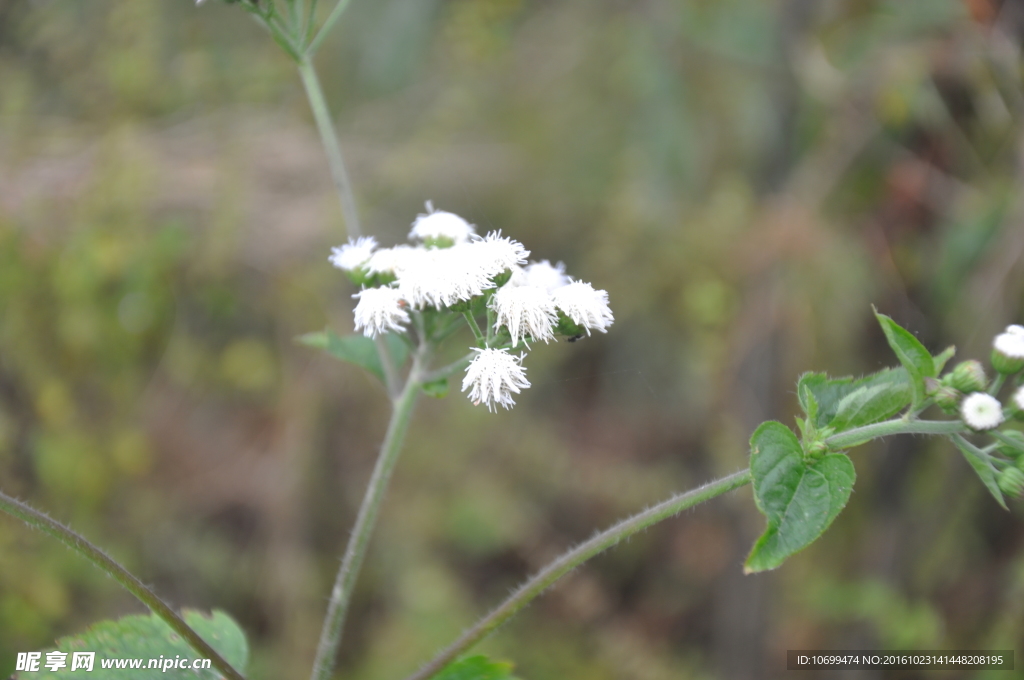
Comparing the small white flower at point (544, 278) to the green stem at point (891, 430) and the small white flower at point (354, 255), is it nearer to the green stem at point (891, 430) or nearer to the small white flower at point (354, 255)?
the small white flower at point (354, 255)

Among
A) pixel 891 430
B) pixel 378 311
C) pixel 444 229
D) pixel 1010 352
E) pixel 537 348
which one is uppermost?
pixel 537 348

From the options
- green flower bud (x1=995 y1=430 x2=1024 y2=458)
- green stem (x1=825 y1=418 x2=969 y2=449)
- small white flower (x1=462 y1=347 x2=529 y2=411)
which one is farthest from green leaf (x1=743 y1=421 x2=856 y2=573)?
small white flower (x1=462 y1=347 x2=529 y2=411)

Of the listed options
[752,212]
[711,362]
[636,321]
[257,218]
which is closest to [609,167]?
[636,321]

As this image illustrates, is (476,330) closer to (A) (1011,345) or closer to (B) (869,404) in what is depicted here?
(B) (869,404)

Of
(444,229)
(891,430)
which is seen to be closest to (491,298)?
(444,229)

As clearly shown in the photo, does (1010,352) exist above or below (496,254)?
below

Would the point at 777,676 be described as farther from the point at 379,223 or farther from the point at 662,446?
the point at 379,223

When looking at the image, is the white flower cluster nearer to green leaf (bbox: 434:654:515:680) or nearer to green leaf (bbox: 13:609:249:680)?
green leaf (bbox: 434:654:515:680)

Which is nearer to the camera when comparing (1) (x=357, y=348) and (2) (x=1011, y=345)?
(2) (x=1011, y=345)
